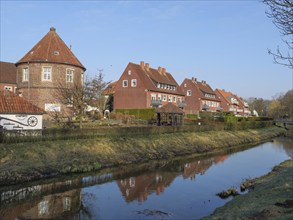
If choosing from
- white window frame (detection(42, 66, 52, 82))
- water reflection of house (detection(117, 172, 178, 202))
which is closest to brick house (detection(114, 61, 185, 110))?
white window frame (detection(42, 66, 52, 82))

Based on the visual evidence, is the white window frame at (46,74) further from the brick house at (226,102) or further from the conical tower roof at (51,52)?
the brick house at (226,102)

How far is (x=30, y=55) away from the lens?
126ft

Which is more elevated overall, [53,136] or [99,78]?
[99,78]

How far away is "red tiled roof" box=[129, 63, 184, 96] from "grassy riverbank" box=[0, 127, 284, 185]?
79.1 ft

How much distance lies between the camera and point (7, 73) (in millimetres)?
51781

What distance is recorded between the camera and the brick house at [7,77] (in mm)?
49844

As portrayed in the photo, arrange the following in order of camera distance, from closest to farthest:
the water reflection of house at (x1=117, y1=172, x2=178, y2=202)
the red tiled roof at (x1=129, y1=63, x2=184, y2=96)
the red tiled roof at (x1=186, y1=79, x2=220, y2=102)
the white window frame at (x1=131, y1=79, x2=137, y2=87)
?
the water reflection of house at (x1=117, y1=172, x2=178, y2=202), the white window frame at (x1=131, y1=79, x2=137, y2=87), the red tiled roof at (x1=129, y1=63, x2=184, y2=96), the red tiled roof at (x1=186, y1=79, x2=220, y2=102)

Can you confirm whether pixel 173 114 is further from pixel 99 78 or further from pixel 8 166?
pixel 8 166

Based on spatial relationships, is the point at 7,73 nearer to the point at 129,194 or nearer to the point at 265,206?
the point at 129,194

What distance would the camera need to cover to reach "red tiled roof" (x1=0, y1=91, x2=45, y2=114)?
21.7 metres

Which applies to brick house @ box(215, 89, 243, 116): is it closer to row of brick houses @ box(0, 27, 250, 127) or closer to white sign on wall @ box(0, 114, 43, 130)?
row of brick houses @ box(0, 27, 250, 127)

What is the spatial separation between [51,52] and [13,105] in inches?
692

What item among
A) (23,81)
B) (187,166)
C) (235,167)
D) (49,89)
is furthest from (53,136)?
(23,81)

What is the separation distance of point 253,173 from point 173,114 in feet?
62.2
